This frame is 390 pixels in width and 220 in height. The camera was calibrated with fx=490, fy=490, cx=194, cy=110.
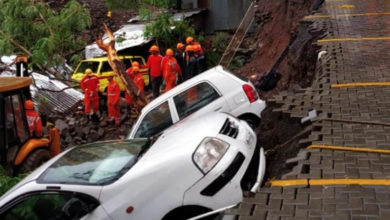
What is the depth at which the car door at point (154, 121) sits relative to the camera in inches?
326

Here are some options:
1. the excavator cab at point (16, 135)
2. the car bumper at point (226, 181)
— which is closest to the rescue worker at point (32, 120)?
the excavator cab at point (16, 135)

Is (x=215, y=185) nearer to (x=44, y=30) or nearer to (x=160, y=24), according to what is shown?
(x=44, y=30)

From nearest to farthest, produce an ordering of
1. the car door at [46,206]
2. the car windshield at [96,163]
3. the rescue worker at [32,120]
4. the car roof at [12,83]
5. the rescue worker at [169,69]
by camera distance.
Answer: the car door at [46,206], the car windshield at [96,163], the car roof at [12,83], the rescue worker at [32,120], the rescue worker at [169,69]

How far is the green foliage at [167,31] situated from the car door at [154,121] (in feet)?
36.4

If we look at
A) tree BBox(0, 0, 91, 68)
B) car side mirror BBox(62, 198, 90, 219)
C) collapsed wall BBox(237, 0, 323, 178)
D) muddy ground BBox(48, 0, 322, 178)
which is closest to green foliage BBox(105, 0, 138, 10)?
muddy ground BBox(48, 0, 322, 178)

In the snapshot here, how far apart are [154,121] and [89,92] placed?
19.9 ft

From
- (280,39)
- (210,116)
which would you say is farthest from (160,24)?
(210,116)

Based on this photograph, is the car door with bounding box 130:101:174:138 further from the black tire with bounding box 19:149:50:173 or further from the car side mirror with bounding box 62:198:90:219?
the car side mirror with bounding box 62:198:90:219

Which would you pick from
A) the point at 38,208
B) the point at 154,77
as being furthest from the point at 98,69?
the point at 38,208

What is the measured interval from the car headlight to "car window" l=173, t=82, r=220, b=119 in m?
2.93

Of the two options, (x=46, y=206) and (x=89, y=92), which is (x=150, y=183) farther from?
(x=89, y=92)

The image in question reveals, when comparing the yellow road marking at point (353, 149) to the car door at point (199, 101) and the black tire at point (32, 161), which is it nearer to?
the car door at point (199, 101)

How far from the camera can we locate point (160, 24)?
19250mm

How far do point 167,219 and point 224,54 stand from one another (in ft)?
48.8
